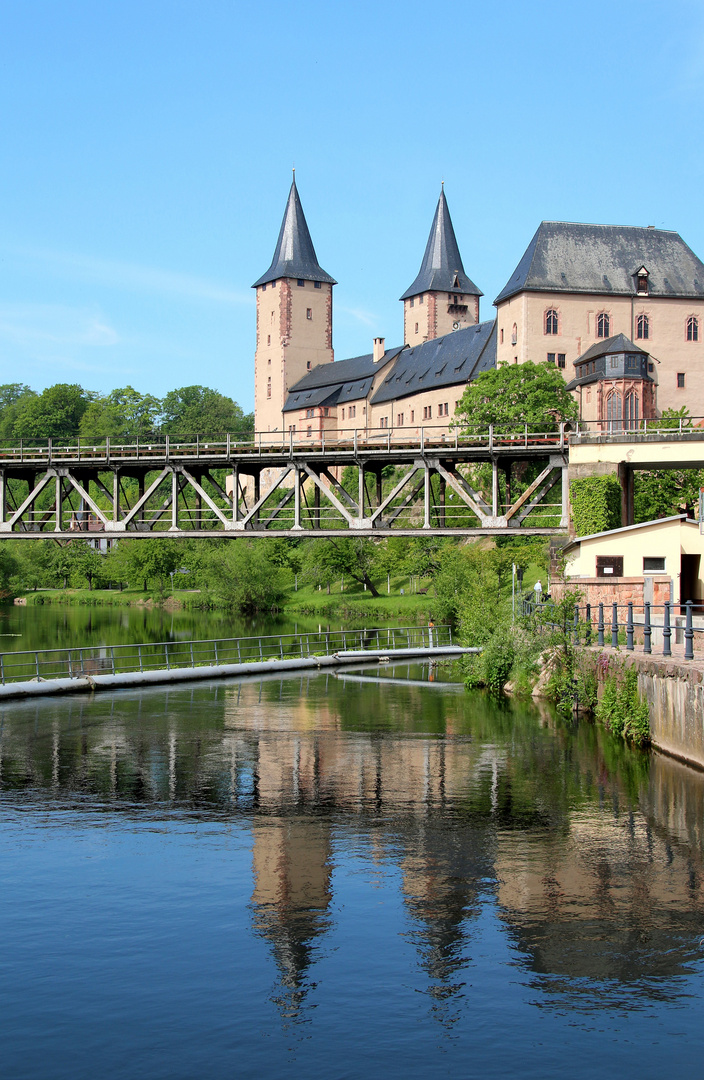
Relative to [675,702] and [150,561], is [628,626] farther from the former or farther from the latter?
[150,561]

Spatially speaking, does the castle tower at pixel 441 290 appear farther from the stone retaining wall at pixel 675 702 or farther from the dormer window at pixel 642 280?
the stone retaining wall at pixel 675 702

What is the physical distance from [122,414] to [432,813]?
489 ft

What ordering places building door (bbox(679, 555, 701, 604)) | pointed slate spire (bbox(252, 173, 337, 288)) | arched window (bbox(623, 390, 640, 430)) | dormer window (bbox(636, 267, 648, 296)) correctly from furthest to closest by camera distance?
pointed slate spire (bbox(252, 173, 337, 288)) → dormer window (bbox(636, 267, 648, 296)) → arched window (bbox(623, 390, 640, 430)) → building door (bbox(679, 555, 701, 604))

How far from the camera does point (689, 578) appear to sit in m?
36.0

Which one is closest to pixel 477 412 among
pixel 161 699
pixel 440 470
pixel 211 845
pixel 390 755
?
pixel 440 470

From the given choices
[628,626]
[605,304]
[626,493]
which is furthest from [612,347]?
[628,626]

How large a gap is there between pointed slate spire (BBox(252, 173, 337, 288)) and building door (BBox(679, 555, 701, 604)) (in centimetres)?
10694

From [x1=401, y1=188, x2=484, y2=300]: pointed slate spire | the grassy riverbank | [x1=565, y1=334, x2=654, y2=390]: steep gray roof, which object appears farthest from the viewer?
[x1=401, y1=188, x2=484, y2=300]: pointed slate spire

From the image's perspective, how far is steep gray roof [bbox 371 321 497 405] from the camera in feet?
A: 354

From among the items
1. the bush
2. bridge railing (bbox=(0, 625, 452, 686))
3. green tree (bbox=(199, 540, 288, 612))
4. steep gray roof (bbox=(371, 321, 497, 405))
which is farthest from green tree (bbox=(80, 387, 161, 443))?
the bush

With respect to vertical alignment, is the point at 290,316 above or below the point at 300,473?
above

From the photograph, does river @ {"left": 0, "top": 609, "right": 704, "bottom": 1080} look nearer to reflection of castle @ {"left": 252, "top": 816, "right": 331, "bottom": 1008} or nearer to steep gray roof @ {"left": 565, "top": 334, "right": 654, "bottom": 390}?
reflection of castle @ {"left": 252, "top": 816, "right": 331, "bottom": 1008}

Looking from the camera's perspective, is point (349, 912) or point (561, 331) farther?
point (561, 331)

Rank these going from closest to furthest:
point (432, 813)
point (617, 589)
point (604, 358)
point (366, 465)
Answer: point (432, 813) → point (617, 589) → point (366, 465) → point (604, 358)
